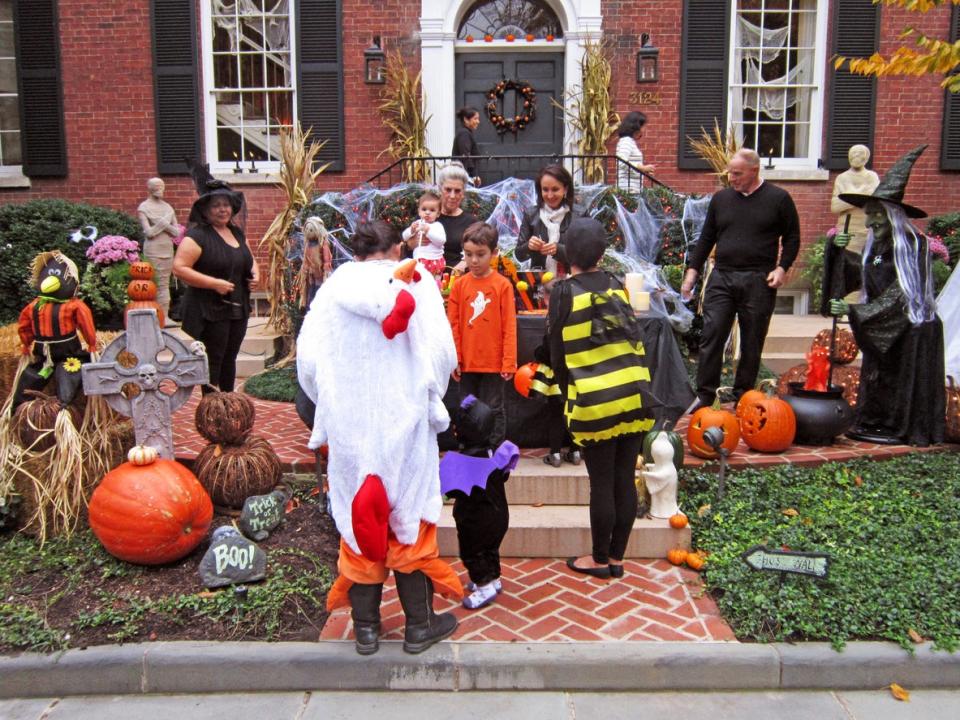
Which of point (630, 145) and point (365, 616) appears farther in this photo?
point (630, 145)

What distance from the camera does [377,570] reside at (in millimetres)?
3072

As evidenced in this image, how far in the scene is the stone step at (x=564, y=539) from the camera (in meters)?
4.09

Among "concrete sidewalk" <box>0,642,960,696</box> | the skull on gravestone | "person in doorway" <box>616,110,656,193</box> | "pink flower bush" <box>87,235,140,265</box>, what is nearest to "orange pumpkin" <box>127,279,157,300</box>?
the skull on gravestone

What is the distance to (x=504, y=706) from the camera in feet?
9.90

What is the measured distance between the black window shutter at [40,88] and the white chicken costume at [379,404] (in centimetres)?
924

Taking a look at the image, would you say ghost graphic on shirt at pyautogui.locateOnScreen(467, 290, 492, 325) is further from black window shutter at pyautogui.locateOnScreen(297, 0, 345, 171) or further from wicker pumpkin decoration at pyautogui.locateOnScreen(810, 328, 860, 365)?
black window shutter at pyautogui.locateOnScreen(297, 0, 345, 171)

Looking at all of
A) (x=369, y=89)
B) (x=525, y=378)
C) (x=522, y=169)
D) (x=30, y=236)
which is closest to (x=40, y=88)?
(x=30, y=236)

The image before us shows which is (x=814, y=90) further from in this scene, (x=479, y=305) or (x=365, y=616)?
(x=365, y=616)

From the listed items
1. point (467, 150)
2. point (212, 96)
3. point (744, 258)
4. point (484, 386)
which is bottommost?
point (484, 386)

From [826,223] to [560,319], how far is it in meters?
8.07

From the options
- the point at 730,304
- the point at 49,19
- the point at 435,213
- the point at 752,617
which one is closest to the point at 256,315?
the point at 49,19

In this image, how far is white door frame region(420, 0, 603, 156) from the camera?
1003 cm

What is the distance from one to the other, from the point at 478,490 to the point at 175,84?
894 cm

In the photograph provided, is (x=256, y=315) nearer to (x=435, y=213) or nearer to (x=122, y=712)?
(x=435, y=213)
